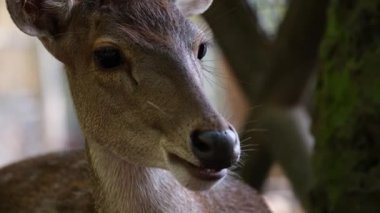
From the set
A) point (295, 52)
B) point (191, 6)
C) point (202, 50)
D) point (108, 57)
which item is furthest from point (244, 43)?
point (108, 57)

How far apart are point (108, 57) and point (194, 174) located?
48 cm

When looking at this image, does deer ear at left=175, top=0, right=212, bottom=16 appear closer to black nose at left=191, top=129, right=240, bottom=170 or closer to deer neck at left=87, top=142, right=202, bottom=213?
deer neck at left=87, top=142, right=202, bottom=213

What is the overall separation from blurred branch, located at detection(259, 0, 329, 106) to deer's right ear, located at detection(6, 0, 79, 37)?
1591mm

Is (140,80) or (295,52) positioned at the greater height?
(140,80)

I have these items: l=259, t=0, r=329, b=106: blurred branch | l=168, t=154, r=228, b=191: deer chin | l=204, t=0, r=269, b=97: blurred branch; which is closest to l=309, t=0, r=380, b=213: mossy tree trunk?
l=259, t=0, r=329, b=106: blurred branch

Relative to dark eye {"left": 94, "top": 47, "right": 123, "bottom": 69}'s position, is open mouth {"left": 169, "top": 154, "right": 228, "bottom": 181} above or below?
below

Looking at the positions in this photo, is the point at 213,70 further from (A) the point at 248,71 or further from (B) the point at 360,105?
(A) the point at 248,71

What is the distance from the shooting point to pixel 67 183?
159 inches

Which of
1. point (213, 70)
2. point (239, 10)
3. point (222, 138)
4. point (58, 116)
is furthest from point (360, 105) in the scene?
point (58, 116)

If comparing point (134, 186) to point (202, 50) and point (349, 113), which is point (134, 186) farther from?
point (349, 113)

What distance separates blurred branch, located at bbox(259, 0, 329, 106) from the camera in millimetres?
4496

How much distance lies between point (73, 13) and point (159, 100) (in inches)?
19.6

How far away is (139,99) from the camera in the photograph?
2.92 m

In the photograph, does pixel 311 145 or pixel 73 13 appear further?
pixel 311 145
